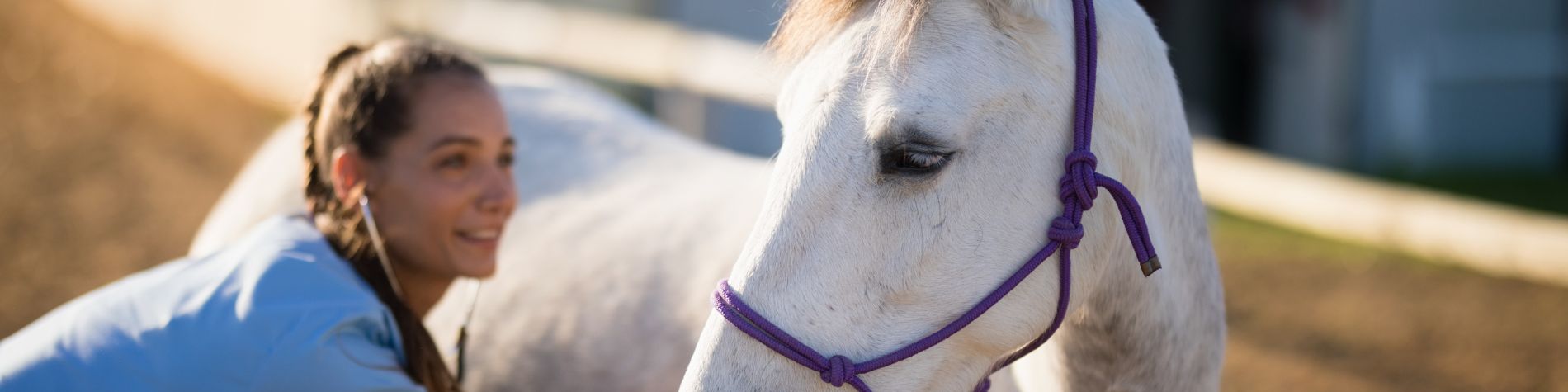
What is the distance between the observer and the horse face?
1.47 metres

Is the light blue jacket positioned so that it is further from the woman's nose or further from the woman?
the woman's nose

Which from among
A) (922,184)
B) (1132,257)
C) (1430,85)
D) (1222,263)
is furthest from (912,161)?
(1430,85)

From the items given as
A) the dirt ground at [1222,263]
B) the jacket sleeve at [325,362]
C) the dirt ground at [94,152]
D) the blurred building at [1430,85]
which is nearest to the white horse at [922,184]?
the jacket sleeve at [325,362]

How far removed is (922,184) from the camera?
148 centimetres

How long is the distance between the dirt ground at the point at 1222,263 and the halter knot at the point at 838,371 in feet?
9.57

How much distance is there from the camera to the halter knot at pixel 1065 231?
4.99ft

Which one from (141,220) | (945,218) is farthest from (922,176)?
(141,220)

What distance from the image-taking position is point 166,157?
692 cm

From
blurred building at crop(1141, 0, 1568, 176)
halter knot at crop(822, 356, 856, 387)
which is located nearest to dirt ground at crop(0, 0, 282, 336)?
halter knot at crop(822, 356, 856, 387)

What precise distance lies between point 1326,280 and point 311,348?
4.76m

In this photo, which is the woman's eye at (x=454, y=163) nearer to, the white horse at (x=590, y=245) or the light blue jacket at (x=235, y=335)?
the light blue jacket at (x=235, y=335)

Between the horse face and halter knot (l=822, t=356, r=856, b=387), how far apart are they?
0.06ft

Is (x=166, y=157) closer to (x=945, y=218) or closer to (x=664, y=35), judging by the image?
(x=664, y=35)

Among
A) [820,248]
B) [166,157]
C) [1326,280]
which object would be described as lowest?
[1326,280]
